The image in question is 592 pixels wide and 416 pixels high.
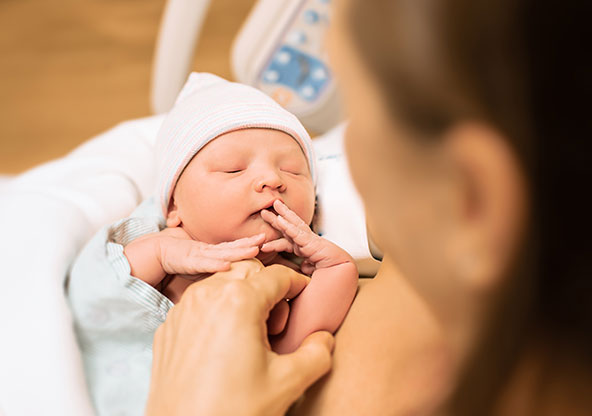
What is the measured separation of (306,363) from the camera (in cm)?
48

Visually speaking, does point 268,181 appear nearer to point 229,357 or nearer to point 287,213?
point 287,213

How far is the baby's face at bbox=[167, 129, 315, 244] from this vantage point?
0.59 m

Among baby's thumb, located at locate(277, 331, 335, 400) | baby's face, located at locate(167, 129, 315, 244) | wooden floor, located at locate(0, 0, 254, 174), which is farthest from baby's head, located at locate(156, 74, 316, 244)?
wooden floor, located at locate(0, 0, 254, 174)

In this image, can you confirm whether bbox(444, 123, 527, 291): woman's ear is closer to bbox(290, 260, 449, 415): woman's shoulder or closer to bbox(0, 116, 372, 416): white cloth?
bbox(290, 260, 449, 415): woman's shoulder

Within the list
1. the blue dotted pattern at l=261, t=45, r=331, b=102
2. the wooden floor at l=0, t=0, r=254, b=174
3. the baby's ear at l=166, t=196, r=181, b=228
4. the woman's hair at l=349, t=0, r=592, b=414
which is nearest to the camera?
the woman's hair at l=349, t=0, r=592, b=414

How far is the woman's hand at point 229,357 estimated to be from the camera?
0.42m

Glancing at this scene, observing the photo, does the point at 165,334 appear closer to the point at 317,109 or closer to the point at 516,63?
the point at 516,63

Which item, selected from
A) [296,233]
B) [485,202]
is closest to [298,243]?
[296,233]

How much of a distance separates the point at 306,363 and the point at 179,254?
8.1 inches

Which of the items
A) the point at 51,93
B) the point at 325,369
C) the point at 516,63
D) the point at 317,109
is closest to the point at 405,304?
the point at 325,369

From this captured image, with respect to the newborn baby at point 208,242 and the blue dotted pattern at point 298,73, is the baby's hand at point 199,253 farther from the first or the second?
the blue dotted pattern at point 298,73

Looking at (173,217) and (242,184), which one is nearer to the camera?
(242,184)

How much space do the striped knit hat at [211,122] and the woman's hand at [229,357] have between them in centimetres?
17

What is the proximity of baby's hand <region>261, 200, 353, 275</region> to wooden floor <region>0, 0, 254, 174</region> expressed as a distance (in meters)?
1.10
